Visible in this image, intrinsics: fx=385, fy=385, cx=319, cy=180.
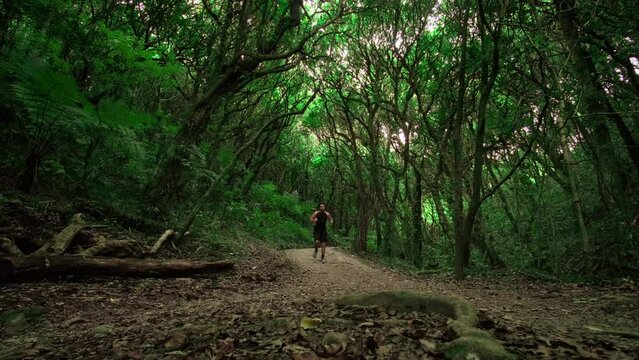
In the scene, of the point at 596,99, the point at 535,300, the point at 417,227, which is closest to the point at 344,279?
the point at 535,300

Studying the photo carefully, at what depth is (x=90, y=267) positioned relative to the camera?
17.5ft

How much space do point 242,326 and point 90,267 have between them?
10.1ft

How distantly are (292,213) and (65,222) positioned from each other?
19.9 meters

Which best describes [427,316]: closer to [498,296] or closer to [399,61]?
[498,296]

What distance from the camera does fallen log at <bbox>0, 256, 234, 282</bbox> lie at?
4.64m

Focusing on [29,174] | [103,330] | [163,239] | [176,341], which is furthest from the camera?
[163,239]

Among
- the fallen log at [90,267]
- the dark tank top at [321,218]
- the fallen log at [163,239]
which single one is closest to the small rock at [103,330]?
the fallen log at [90,267]

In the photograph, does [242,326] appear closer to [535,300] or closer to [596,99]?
[535,300]

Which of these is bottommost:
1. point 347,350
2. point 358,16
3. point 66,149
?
point 347,350

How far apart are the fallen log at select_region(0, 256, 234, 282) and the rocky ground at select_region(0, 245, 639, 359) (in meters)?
0.14

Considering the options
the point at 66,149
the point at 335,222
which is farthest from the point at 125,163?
the point at 335,222

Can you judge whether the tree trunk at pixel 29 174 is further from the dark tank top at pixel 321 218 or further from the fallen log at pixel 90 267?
the dark tank top at pixel 321 218

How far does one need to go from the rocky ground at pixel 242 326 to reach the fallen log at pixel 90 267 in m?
0.14

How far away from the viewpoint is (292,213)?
84.9 feet
